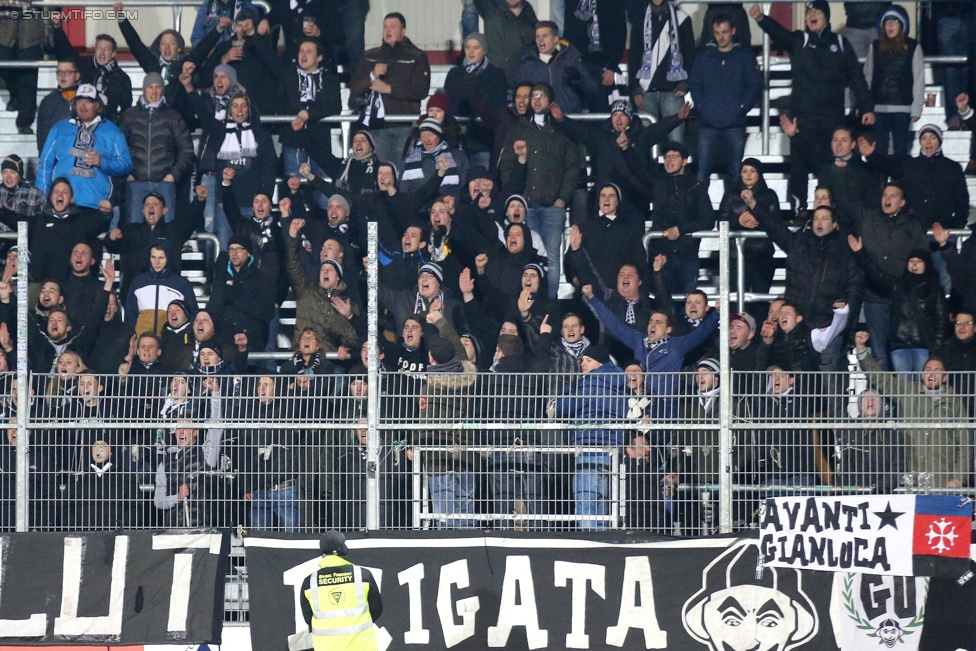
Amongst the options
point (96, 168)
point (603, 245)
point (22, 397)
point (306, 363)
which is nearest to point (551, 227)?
point (603, 245)

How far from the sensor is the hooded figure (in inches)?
543

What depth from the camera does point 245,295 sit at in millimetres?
13977

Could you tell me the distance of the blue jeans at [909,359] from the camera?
12.9 meters

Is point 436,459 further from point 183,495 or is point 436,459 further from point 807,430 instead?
point 807,430

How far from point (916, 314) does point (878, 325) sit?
638 millimetres

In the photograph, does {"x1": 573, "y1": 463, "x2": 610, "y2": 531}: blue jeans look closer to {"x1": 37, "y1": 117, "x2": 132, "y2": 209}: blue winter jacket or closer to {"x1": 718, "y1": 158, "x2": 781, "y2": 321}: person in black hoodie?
{"x1": 718, "y1": 158, "x2": 781, "y2": 321}: person in black hoodie

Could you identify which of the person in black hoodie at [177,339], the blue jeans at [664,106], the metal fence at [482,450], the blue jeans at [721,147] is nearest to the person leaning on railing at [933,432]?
the metal fence at [482,450]

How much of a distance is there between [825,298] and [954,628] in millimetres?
3772

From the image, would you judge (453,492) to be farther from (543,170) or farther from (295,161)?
(295,161)

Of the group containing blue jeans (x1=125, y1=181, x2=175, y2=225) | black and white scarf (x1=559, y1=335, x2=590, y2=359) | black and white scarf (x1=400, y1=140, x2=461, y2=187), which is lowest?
black and white scarf (x1=559, y1=335, x2=590, y2=359)

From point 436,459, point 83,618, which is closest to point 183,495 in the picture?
point 83,618

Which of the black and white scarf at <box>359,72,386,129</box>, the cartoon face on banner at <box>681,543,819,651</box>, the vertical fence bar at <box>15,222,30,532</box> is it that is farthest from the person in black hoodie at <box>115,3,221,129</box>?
the cartoon face on banner at <box>681,543,819,651</box>

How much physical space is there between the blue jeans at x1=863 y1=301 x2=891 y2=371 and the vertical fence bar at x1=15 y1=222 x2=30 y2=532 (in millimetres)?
7753

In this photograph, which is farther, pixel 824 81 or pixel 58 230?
pixel 824 81
